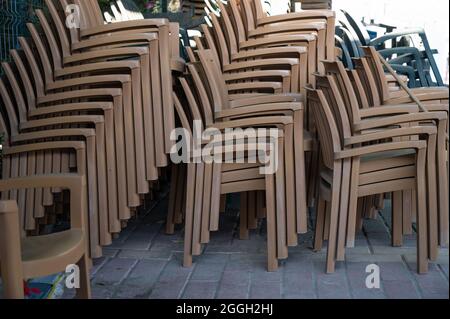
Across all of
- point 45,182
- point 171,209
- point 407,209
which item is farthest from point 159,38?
point 407,209

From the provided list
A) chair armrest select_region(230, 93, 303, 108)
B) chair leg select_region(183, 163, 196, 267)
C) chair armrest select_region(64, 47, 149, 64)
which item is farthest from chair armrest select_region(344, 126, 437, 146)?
chair armrest select_region(64, 47, 149, 64)

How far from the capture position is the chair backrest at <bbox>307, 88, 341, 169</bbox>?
3.07 meters

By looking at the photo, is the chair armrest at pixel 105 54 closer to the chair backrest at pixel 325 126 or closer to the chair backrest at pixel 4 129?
the chair backrest at pixel 4 129

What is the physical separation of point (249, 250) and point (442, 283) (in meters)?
1.06

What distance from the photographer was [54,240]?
246cm

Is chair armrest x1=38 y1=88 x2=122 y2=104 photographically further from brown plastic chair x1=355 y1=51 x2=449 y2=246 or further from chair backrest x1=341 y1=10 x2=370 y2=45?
chair backrest x1=341 y1=10 x2=370 y2=45

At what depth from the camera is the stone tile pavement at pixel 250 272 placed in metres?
3.01

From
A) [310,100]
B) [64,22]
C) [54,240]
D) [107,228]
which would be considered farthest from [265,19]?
[54,240]

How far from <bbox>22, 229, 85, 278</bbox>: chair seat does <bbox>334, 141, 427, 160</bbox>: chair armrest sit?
128cm

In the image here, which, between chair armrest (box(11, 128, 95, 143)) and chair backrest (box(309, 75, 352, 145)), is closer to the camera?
chair backrest (box(309, 75, 352, 145))

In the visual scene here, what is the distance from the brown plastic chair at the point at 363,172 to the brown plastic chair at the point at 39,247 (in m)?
1.21

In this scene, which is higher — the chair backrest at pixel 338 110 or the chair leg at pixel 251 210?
the chair backrest at pixel 338 110

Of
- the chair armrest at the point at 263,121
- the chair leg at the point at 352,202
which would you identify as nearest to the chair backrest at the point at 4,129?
the chair armrest at the point at 263,121

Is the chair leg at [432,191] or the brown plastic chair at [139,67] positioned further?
the brown plastic chair at [139,67]
